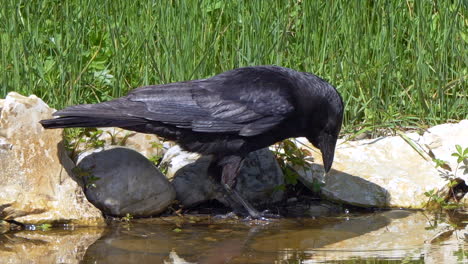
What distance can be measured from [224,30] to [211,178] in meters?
1.52

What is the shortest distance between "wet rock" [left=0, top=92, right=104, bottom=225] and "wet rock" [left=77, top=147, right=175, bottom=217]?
11 cm

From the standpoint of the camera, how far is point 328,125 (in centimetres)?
→ 553

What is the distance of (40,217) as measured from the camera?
4969 millimetres

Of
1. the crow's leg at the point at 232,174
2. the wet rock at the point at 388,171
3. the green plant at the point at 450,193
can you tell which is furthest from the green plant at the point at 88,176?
the green plant at the point at 450,193

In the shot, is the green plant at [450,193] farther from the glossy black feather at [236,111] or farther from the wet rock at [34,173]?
the wet rock at [34,173]

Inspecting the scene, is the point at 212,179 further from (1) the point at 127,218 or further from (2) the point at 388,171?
(2) the point at 388,171

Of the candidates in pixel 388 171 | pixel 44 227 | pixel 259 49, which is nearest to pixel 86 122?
pixel 44 227

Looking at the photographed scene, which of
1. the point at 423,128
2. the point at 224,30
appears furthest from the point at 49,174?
the point at 423,128

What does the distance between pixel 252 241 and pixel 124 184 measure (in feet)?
3.19

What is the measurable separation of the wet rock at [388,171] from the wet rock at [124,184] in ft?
3.42

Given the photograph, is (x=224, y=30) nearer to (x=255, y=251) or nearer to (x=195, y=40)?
(x=195, y=40)

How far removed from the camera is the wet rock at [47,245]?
4.26 meters

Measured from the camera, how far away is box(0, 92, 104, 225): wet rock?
16.3 ft

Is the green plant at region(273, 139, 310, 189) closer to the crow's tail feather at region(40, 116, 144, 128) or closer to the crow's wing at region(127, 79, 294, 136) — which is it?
the crow's wing at region(127, 79, 294, 136)
